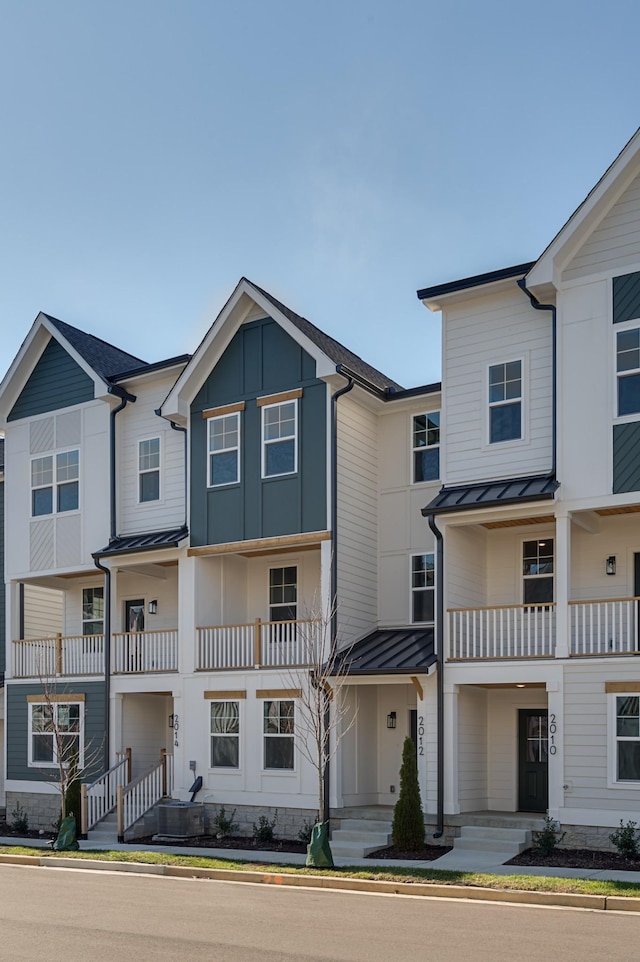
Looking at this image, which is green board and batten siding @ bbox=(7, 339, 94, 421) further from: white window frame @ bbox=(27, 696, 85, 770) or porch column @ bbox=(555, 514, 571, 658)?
porch column @ bbox=(555, 514, 571, 658)

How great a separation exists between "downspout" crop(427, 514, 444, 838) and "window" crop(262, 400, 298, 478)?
412 cm

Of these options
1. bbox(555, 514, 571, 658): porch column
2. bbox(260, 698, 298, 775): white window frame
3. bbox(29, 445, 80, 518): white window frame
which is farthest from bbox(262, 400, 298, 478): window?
bbox(555, 514, 571, 658): porch column

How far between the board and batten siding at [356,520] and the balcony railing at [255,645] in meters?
0.94

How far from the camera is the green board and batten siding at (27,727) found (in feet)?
87.2

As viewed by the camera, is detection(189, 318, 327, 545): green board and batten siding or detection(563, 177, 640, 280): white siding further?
detection(189, 318, 327, 545): green board and batten siding

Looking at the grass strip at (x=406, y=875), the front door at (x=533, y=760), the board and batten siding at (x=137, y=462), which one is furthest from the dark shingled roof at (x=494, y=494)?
the board and batten siding at (x=137, y=462)

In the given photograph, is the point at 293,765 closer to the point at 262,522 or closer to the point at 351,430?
the point at 262,522

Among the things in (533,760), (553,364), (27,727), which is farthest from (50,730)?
(553,364)

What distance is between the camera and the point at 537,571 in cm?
2264

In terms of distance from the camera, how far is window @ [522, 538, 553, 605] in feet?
73.6

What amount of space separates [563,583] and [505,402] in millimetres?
3798

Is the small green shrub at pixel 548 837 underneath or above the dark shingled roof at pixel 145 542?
underneath

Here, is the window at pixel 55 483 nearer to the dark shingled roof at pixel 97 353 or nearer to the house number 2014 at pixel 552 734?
the dark shingled roof at pixel 97 353

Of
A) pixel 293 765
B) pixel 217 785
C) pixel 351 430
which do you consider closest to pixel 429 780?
pixel 293 765
